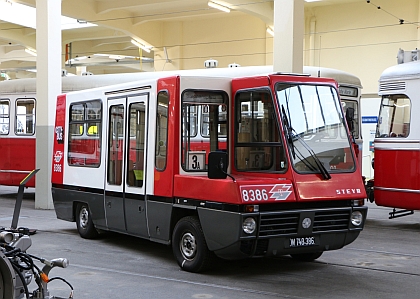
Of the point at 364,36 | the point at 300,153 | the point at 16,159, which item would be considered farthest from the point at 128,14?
the point at 300,153

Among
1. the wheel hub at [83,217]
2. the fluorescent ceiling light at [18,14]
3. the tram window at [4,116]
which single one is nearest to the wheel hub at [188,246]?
the wheel hub at [83,217]

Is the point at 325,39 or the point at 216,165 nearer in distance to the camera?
the point at 216,165

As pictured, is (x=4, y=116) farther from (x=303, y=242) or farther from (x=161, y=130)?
(x=303, y=242)

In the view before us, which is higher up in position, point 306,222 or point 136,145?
point 136,145

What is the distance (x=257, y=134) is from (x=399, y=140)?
18.7ft

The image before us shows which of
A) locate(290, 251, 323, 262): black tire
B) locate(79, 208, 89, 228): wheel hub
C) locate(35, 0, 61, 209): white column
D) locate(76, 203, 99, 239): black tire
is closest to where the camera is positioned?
locate(290, 251, 323, 262): black tire

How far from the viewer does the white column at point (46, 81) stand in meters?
17.1

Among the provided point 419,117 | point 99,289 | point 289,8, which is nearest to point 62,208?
point 99,289

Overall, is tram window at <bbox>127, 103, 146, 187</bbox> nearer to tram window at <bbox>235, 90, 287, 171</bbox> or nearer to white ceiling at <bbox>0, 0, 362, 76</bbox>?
tram window at <bbox>235, 90, 287, 171</bbox>

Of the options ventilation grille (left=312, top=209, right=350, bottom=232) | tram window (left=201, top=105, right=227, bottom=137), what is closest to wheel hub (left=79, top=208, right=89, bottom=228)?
tram window (left=201, top=105, right=227, bottom=137)

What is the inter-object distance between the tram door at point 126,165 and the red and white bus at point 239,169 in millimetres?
29

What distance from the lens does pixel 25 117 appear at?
65.4ft

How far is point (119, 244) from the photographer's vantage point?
1192cm

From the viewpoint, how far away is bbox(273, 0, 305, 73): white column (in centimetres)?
1366
